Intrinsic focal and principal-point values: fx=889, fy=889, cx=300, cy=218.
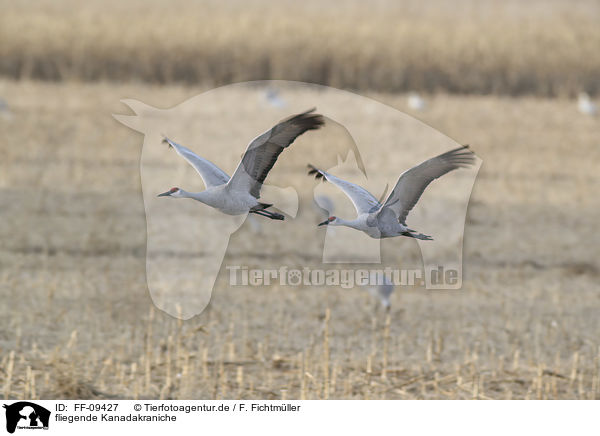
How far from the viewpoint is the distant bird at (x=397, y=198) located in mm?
3199

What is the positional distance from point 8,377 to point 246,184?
9.85ft

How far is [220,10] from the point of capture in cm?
2538

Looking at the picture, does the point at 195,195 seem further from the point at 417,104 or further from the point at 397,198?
the point at 417,104

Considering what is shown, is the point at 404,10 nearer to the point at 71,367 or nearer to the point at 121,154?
the point at 121,154

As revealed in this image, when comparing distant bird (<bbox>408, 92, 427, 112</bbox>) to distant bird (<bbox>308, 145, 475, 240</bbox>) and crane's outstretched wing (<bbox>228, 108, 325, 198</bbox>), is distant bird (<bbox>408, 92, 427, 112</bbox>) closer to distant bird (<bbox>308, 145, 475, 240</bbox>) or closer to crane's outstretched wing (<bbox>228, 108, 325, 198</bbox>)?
distant bird (<bbox>308, 145, 475, 240</bbox>)

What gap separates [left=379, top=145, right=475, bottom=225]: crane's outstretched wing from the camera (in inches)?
128

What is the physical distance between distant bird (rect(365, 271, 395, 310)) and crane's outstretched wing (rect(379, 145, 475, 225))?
3.42 meters

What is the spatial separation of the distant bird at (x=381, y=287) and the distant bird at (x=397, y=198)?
341 cm

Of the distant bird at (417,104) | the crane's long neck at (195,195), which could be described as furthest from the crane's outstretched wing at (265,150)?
the distant bird at (417,104)

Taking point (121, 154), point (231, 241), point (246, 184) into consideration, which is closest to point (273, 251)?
point (231, 241)
